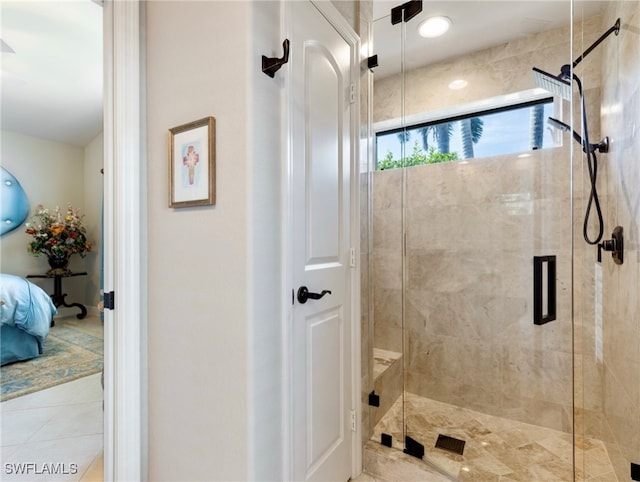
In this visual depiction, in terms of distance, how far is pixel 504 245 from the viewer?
2107 mm

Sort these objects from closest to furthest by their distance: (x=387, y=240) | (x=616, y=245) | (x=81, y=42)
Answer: (x=616, y=245)
(x=387, y=240)
(x=81, y=42)

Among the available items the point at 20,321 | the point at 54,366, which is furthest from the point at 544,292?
the point at 20,321

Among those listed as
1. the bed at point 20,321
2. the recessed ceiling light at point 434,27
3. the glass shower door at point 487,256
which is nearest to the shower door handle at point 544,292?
the glass shower door at point 487,256

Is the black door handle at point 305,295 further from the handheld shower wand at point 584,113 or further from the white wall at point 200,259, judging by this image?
the handheld shower wand at point 584,113

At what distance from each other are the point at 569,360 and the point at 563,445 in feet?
1.54

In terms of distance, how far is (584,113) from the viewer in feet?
5.89

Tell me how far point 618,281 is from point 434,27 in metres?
1.81

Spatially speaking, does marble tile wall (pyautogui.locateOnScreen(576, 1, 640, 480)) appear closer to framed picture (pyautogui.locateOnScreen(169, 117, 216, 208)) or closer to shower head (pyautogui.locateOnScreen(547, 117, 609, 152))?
shower head (pyautogui.locateOnScreen(547, 117, 609, 152))

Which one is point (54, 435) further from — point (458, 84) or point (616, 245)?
point (458, 84)

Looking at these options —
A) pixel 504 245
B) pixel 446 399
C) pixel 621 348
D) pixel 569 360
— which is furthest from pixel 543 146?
→ pixel 446 399

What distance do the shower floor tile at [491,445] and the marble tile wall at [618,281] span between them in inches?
4.4

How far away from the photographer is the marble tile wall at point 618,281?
1353 millimetres

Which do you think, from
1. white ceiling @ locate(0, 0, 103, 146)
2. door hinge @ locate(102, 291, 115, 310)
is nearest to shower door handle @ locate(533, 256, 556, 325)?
door hinge @ locate(102, 291, 115, 310)

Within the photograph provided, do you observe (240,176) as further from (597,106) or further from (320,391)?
(597,106)
